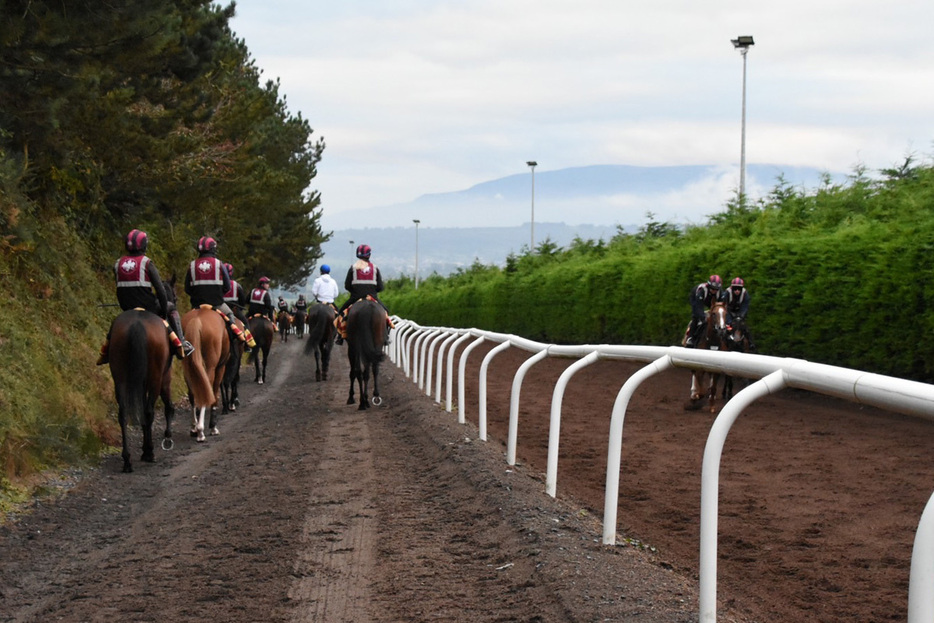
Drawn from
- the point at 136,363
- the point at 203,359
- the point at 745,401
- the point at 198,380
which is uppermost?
the point at 745,401

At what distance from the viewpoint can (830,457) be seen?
951 cm

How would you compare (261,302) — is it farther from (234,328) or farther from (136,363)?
(136,363)

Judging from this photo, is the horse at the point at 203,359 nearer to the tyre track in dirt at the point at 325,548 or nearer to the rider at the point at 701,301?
the tyre track in dirt at the point at 325,548

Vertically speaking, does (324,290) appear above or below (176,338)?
above

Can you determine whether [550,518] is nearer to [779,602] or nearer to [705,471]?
[779,602]

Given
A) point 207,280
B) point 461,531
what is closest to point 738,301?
point 207,280

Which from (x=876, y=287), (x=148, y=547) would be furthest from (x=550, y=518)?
(x=876, y=287)

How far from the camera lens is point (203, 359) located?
11.5 meters

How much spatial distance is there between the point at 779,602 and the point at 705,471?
150 centimetres

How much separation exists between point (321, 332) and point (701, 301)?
18.1 ft

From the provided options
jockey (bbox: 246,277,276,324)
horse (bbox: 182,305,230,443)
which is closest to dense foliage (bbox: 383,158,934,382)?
jockey (bbox: 246,277,276,324)

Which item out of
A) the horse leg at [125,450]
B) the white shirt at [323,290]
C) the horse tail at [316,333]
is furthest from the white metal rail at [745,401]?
the white shirt at [323,290]

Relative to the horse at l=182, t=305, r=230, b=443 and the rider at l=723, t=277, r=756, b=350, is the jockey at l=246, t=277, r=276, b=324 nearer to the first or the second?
the horse at l=182, t=305, r=230, b=443

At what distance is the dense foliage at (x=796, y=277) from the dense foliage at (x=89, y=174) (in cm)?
842
